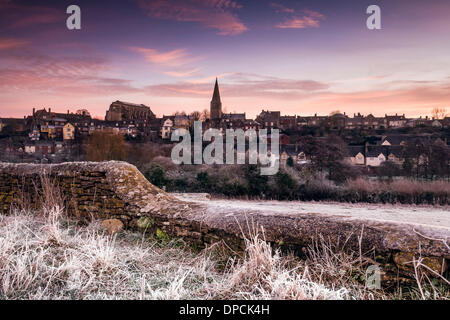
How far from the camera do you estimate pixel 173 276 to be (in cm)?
282

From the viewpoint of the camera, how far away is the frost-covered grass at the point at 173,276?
7.63ft

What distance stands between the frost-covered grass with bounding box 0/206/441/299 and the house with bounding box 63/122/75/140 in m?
27.6

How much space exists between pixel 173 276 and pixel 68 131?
99.0ft

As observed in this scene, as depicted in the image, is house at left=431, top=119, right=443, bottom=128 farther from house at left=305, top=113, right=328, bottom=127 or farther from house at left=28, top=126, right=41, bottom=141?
house at left=28, top=126, right=41, bottom=141

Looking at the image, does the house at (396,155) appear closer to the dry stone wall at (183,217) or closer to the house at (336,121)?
the house at (336,121)

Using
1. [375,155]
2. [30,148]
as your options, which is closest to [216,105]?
[375,155]

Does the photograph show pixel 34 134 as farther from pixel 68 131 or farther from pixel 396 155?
pixel 396 155

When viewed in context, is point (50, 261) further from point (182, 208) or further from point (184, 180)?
point (184, 180)

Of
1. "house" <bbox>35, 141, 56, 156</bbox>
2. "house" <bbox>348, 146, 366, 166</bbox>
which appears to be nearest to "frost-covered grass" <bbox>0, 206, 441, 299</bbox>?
"house" <bbox>348, 146, 366, 166</bbox>

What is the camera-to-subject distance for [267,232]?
3.29m

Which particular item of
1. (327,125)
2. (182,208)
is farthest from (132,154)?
(327,125)

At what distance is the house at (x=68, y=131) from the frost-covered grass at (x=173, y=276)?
27.6 m

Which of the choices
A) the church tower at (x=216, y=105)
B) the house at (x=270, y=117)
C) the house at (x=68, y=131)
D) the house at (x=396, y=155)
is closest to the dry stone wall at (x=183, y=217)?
the house at (x=396, y=155)
